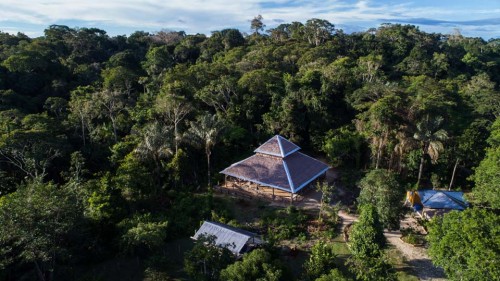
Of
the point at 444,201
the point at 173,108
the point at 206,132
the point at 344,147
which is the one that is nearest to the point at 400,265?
the point at 444,201

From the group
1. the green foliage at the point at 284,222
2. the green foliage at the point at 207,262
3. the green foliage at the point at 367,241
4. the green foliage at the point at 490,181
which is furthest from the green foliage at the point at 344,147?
the green foliage at the point at 207,262

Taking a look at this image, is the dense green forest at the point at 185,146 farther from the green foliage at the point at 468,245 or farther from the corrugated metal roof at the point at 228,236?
the corrugated metal roof at the point at 228,236

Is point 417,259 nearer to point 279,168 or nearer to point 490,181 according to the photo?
point 490,181

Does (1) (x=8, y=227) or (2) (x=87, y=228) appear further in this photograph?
(2) (x=87, y=228)

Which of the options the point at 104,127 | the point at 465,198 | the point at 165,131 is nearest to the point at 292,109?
the point at 165,131

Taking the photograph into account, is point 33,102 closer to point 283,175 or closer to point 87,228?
point 87,228

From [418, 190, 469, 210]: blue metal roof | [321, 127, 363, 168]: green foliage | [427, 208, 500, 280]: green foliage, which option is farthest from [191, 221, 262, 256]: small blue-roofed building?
[321, 127, 363, 168]: green foliage

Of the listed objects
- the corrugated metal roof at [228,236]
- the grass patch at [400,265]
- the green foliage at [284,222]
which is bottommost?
the grass patch at [400,265]
